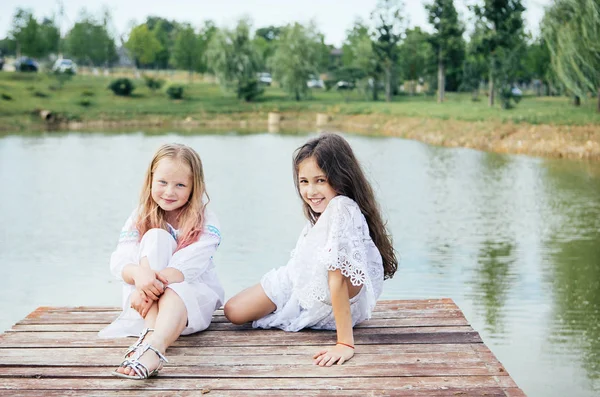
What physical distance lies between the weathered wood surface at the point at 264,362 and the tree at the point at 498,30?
104 feet

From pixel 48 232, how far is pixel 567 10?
1770 centimetres

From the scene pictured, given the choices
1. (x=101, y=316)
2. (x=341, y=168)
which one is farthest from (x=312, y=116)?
(x=341, y=168)

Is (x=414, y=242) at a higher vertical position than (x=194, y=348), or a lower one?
lower

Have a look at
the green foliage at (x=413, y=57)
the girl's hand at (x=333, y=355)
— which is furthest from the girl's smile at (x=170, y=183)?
the green foliage at (x=413, y=57)

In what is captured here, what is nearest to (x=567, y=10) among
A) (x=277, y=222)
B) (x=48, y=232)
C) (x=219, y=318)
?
(x=277, y=222)

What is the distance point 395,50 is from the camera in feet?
157

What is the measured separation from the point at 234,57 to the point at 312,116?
335 inches

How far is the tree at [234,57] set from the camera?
147ft

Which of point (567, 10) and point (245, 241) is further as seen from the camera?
point (567, 10)

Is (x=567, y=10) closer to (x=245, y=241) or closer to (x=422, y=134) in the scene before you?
(x=422, y=134)

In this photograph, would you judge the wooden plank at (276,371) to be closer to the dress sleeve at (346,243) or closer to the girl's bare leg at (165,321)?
the girl's bare leg at (165,321)

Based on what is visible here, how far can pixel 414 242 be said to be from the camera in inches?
377

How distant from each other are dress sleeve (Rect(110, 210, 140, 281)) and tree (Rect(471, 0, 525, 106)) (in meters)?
31.9

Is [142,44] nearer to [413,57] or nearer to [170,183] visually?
[413,57]
